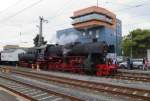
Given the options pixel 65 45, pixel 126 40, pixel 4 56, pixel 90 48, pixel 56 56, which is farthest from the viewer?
pixel 126 40

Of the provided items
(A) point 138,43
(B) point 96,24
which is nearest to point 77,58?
(A) point 138,43

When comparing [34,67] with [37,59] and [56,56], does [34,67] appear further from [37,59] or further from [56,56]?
[56,56]

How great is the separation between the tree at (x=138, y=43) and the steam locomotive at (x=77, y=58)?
4373 centimetres

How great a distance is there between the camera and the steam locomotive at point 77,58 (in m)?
29.8

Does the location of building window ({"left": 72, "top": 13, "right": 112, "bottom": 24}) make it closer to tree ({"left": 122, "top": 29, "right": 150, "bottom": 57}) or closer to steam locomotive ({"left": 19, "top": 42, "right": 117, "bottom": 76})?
tree ({"left": 122, "top": 29, "right": 150, "bottom": 57})

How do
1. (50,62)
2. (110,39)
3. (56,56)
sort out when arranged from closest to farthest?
(56,56) → (50,62) → (110,39)

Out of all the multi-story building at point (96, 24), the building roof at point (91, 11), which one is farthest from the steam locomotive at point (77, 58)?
the building roof at point (91, 11)

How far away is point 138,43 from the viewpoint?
85.1 meters

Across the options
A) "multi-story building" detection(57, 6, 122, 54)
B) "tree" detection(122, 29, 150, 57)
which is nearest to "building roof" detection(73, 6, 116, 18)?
"multi-story building" detection(57, 6, 122, 54)

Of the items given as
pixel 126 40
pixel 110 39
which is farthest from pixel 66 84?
pixel 110 39

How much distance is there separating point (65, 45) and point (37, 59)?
9.57m

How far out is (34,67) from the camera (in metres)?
46.2

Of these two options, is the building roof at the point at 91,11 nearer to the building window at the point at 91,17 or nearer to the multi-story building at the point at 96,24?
the multi-story building at the point at 96,24

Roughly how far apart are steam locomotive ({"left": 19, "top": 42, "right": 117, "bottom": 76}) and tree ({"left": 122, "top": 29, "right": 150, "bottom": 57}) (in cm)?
4373
